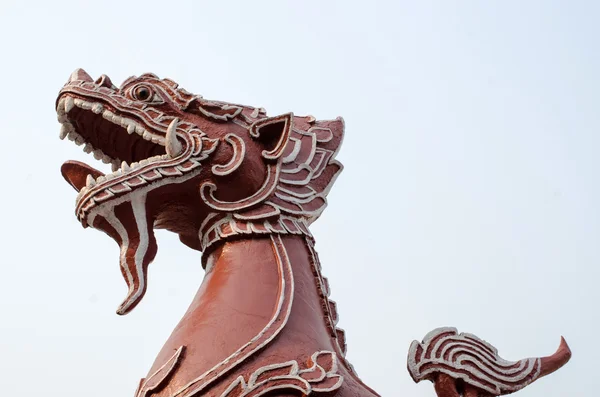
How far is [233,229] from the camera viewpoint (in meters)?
4.47

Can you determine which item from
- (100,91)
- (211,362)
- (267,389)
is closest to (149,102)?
(100,91)

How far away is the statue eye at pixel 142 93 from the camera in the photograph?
16.0 feet

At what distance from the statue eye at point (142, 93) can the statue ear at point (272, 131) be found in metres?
0.69

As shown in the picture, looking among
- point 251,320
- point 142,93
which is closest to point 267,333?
point 251,320

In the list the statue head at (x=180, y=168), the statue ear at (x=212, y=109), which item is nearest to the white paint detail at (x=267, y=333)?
the statue head at (x=180, y=168)

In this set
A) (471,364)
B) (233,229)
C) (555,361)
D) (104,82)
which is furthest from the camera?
(104,82)

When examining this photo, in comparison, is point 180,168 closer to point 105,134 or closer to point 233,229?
point 233,229

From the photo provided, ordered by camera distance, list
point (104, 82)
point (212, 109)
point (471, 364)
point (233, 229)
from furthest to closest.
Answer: point (104, 82), point (212, 109), point (233, 229), point (471, 364)

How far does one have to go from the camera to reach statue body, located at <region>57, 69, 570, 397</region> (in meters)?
3.76

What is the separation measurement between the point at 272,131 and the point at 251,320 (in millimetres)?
1363

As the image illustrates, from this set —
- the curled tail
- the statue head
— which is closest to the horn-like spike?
the curled tail

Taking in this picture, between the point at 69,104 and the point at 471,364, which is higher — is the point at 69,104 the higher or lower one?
the higher one

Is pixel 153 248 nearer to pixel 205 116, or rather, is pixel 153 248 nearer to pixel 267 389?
pixel 205 116

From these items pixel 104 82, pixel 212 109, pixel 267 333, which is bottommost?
pixel 267 333
